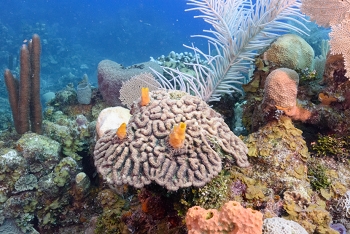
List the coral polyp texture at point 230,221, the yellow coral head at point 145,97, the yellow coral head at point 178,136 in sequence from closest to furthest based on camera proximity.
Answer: the coral polyp texture at point 230,221 < the yellow coral head at point 178,136 < the yellow coral head at point 145,97

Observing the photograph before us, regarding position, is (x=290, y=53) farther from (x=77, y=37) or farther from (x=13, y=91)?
(x=77, y=37)

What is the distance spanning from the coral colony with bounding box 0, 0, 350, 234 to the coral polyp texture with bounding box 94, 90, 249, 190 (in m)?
0.01

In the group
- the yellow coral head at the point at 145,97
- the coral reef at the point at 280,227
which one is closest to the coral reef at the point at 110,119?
the yellow coral head at the point at 145,97

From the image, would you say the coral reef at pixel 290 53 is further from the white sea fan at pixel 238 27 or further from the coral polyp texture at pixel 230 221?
the coral polyp texture at pixel 230 221

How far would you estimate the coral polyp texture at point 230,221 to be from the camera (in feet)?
5.54

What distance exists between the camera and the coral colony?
2.25 m

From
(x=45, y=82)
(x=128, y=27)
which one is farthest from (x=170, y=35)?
(x=45, y=82)

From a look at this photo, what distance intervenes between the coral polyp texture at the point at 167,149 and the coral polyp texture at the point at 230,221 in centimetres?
38

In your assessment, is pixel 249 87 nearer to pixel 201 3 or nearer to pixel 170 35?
pixel 201 3

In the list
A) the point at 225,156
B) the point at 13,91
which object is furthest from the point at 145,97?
the point at 13,91

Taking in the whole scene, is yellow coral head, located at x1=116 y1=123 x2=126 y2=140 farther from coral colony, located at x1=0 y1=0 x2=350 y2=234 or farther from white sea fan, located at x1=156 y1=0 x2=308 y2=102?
white sea fan, located at x1=156 y1=0 x2=308 y2=102

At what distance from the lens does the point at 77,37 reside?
38.9m

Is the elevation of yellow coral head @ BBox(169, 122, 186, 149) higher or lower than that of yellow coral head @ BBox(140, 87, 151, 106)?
lower

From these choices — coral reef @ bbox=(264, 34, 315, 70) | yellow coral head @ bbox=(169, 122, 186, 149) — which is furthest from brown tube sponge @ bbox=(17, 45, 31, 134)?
coral reef @ bbox=(264, 34, 315, 70)
